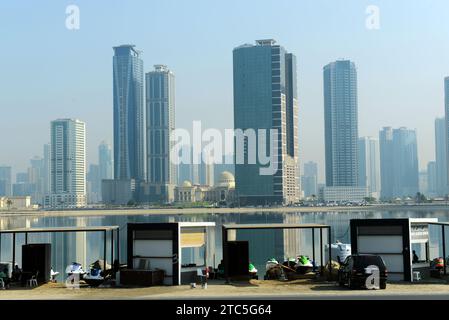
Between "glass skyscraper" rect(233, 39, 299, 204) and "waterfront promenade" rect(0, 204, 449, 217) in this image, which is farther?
"waterfront promenade" rect(0, 204, 449, 217)

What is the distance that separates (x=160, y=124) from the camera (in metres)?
65.8

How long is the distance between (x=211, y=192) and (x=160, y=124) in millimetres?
78809

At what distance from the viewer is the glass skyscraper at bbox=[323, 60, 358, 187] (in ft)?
374

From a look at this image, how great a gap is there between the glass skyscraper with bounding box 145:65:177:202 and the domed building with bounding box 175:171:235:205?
579 inches

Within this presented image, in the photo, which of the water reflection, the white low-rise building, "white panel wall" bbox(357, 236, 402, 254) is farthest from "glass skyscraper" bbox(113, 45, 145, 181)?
the white low-rise building

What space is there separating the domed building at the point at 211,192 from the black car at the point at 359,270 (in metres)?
119

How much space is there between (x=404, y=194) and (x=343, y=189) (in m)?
42.0

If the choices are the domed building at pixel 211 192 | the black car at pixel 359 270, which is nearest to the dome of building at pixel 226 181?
the domed building at pixel 211 192

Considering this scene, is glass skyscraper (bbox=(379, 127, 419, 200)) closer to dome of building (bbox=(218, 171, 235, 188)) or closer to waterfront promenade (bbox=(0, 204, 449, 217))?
waterfront promenade (bbox=(0, 204, 449, 217))

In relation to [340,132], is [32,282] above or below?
below

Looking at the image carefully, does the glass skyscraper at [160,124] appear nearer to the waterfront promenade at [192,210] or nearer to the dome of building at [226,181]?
the waterfront promenade at [192,210]

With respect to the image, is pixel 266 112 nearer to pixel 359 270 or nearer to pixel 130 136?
pixel 130 136

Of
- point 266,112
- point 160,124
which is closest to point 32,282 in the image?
point 160,124
